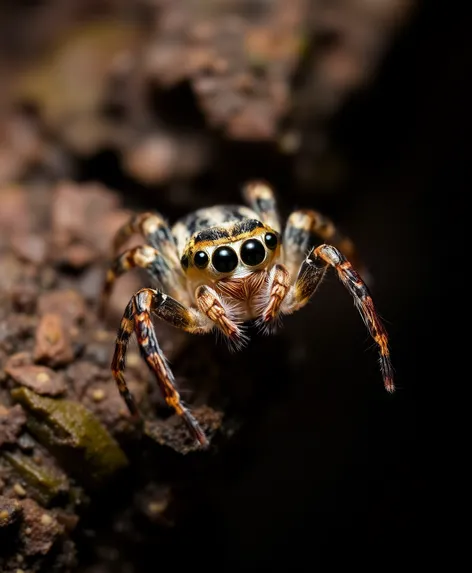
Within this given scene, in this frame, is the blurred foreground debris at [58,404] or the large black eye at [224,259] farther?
the large black eye at [224,259]

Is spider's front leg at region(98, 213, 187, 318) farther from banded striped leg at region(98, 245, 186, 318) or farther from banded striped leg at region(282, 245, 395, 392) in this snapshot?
banded striped leg at region(282, 245, 395, 392)

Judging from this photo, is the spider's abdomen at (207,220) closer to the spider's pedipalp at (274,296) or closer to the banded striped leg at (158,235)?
the banded striped leg at (158,235)

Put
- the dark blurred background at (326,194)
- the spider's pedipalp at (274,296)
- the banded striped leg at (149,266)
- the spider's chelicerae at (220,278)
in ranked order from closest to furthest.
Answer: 1. the spider's chelicerae at (220,278)
2. the spider's pedipalp at (274,296)
3. the banded striped leg at (149,266)
4. the dark blurred background at (326,194)

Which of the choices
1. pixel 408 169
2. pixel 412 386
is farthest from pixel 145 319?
pixel 408 169

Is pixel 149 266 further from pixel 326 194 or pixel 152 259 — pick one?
pixel 326 194

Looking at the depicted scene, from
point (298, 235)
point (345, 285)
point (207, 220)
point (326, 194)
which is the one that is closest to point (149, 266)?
point (207, 220)

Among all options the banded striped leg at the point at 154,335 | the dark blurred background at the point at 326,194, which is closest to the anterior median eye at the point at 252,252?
the banded striped leg at the point at 154,335

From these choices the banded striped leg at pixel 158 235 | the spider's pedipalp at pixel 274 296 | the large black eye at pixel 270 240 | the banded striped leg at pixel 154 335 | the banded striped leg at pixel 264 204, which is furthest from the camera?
the banded striped leg at pixel 264 204
